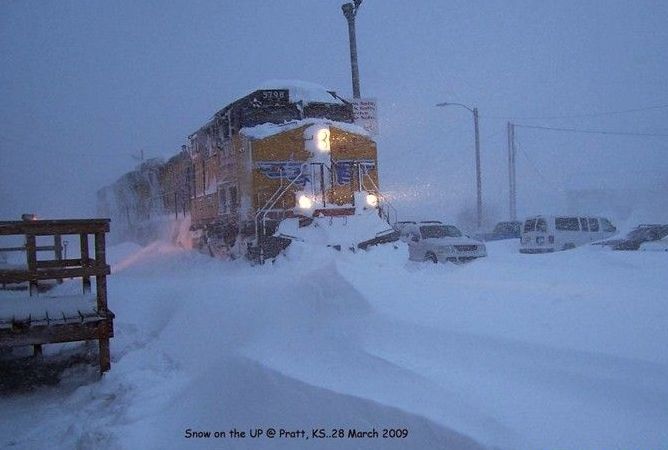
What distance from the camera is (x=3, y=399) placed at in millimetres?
6414

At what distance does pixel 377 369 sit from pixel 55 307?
15.0 feet

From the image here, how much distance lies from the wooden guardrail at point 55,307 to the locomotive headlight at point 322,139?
7076 mm

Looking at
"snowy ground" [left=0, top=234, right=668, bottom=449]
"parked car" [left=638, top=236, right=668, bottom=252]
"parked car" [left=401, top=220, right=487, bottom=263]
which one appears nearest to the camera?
"snowy ground" [left=0, top=234, right=668, bottom=449]

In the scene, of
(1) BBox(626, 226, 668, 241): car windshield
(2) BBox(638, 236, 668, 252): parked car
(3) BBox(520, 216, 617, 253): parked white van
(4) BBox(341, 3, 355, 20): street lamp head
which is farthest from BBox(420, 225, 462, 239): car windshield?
(4) BBox(341, 3, 355, 20): street lamp head

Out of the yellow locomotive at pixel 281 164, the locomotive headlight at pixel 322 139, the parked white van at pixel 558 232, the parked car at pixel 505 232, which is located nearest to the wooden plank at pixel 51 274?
the yellow locomotive at pixel 281 164

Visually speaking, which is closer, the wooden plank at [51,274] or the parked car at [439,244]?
the wooden plank at [51,274]

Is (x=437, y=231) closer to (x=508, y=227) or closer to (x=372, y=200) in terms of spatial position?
(x=372, y=200)

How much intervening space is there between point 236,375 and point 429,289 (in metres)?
3.02

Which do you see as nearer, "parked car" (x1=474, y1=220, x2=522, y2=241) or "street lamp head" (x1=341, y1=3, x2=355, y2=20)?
"street lamp head" (x1=341, y1=3, x2=355, y2=20)

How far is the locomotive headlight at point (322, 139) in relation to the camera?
1327 cm

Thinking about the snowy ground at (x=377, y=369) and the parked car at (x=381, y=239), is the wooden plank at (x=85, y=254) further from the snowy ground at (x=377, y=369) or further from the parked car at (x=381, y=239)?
the parked car at (x=381, y=239)

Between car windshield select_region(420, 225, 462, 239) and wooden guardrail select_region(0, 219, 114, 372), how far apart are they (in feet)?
38.4

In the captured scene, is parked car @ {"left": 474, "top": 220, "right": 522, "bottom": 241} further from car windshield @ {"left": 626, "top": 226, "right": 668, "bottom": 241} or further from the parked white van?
car windshield @ {"left": 626, "top": 226, "right": 668, "bottom": 241}

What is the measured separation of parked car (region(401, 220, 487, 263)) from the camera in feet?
52.5
